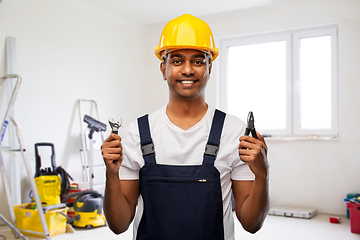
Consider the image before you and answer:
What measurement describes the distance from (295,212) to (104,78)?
3083mm

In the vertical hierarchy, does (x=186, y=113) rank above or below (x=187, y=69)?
below

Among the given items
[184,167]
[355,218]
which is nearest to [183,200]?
[184,167]

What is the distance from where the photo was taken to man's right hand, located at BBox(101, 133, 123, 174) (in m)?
1.11

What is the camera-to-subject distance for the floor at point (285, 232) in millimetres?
3459

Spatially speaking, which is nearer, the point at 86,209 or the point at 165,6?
the point at 86,209

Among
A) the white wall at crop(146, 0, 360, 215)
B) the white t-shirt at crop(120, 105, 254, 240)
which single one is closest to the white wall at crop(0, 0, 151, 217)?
the white wall at crop(146, 0, 360, 215)

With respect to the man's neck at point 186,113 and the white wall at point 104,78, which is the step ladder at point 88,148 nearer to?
the white wall at point 104,78

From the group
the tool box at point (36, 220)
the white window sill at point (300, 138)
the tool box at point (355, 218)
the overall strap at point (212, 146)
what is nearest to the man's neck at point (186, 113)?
the overall strap at point (212, 146)

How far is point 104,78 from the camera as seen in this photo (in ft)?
16.7

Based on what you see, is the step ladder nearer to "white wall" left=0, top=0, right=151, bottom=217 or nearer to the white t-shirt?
"white wall" left=0, top=0, right=151, bottom=217

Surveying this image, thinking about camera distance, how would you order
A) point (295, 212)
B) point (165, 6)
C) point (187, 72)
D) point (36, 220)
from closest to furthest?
point (187, 72), point (36, 220), point (295, 212), point (165, 6)

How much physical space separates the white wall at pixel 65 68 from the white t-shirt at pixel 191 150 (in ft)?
9.85

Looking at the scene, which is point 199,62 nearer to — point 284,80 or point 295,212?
point 295,212

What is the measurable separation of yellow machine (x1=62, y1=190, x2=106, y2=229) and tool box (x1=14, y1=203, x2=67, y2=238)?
169 millimetres
